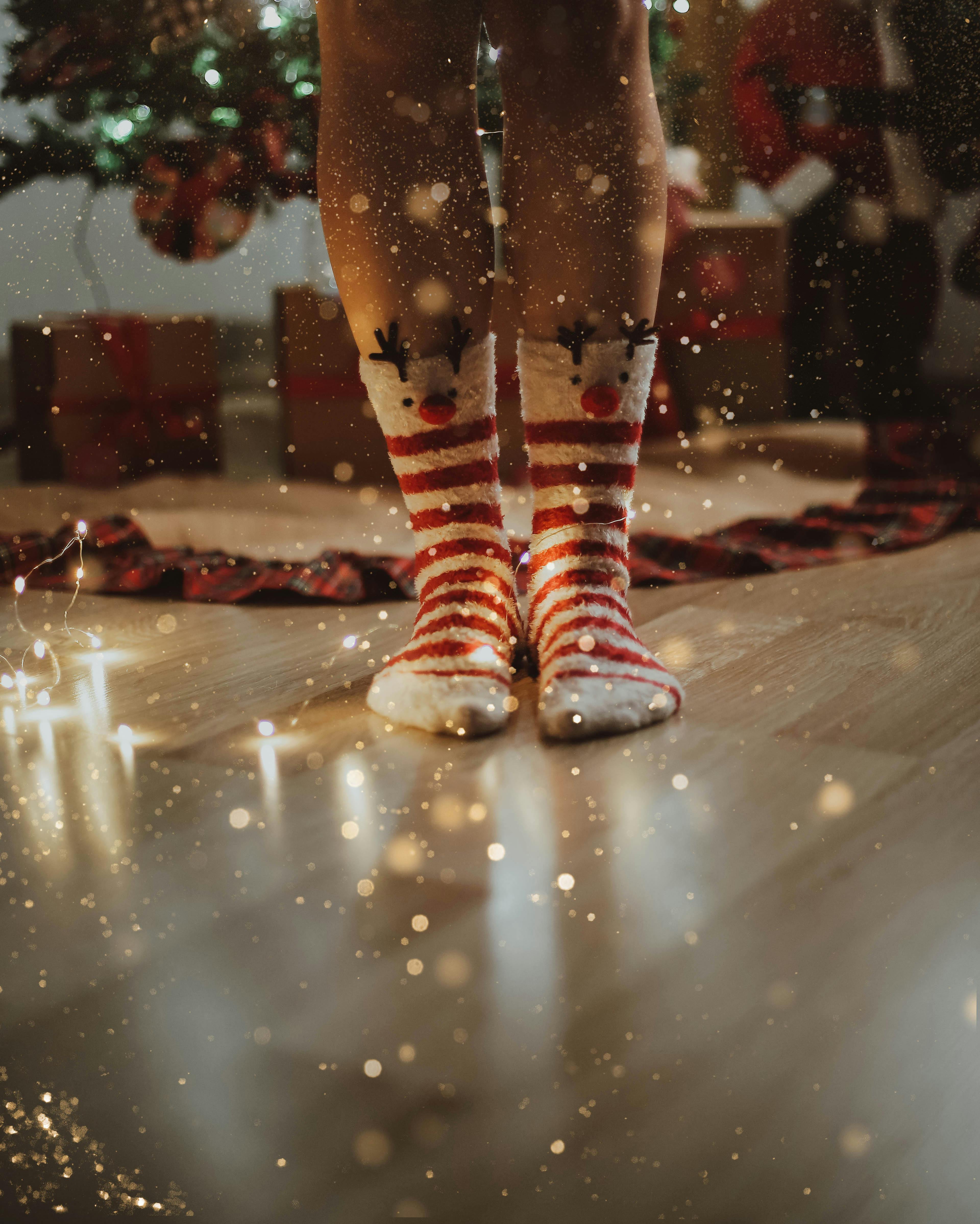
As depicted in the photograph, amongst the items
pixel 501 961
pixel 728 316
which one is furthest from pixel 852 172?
pixel 501 961

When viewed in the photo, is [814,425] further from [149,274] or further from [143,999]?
[143,999]

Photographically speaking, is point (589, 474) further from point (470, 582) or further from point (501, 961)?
point (501, 961)

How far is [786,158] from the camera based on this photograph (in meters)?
1.66

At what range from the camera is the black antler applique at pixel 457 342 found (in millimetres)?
760

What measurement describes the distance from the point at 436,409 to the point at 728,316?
1.03 metres

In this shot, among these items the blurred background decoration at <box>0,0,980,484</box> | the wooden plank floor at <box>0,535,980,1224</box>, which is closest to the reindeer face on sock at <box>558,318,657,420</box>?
the wooden plank floor at <box>0,535,980,1224</box>

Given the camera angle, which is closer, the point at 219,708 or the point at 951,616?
the point at 219,708

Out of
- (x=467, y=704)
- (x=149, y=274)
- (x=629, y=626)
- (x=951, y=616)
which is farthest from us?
(x=149, y=274)

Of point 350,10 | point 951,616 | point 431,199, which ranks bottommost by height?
point 951,616

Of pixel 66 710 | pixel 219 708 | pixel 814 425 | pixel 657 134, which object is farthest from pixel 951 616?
pixel 814 425

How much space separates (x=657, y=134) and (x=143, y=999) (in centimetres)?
65

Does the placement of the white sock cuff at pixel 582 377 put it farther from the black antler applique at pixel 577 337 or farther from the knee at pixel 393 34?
the knee at pixel 393 34

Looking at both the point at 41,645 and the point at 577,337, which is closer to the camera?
the point at 577,337

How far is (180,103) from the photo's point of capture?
1.42 metres
